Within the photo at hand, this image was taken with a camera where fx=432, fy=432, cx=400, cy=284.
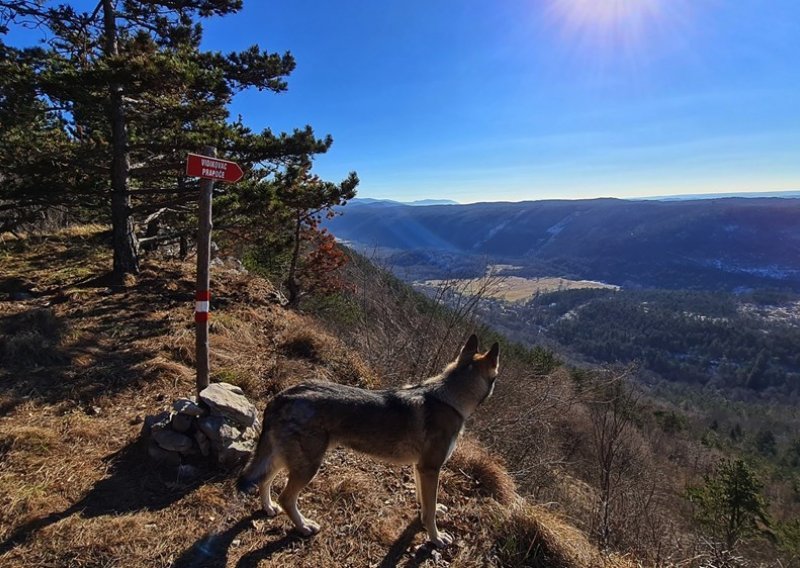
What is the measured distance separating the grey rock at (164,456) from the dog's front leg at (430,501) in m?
2.47

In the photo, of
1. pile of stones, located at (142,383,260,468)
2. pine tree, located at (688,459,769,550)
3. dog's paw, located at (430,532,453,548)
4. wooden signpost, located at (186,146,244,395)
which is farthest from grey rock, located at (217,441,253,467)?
pine tree, located at (688,459,769,550)

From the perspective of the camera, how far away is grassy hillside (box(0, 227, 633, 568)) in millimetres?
3496

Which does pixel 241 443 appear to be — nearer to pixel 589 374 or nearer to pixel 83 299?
pixel 83 299

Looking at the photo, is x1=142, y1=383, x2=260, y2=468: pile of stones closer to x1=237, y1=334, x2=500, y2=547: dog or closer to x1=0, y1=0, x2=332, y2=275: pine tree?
x1=237, y1=334, x2=500, y2=547: dog

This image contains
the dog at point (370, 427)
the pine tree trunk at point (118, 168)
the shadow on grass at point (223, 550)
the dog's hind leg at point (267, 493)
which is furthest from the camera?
the pine tree trunk at point (118, 168)

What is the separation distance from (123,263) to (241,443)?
25.6ft

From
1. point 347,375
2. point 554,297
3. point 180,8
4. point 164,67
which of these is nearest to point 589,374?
point 347,375

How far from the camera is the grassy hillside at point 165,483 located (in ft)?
11.5

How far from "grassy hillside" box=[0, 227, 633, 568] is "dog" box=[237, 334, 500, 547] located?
1.21 feet

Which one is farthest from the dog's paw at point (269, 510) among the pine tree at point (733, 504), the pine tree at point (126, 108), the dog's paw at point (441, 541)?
the pine tree at point (733, 504)

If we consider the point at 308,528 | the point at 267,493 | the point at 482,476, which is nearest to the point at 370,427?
the point at 308,528

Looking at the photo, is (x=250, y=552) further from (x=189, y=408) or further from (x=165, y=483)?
(x=189, y=408)

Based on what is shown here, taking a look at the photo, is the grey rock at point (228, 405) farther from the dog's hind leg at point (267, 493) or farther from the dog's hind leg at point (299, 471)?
the dog's hind leg at point (299, 471)

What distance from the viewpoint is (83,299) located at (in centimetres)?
883
